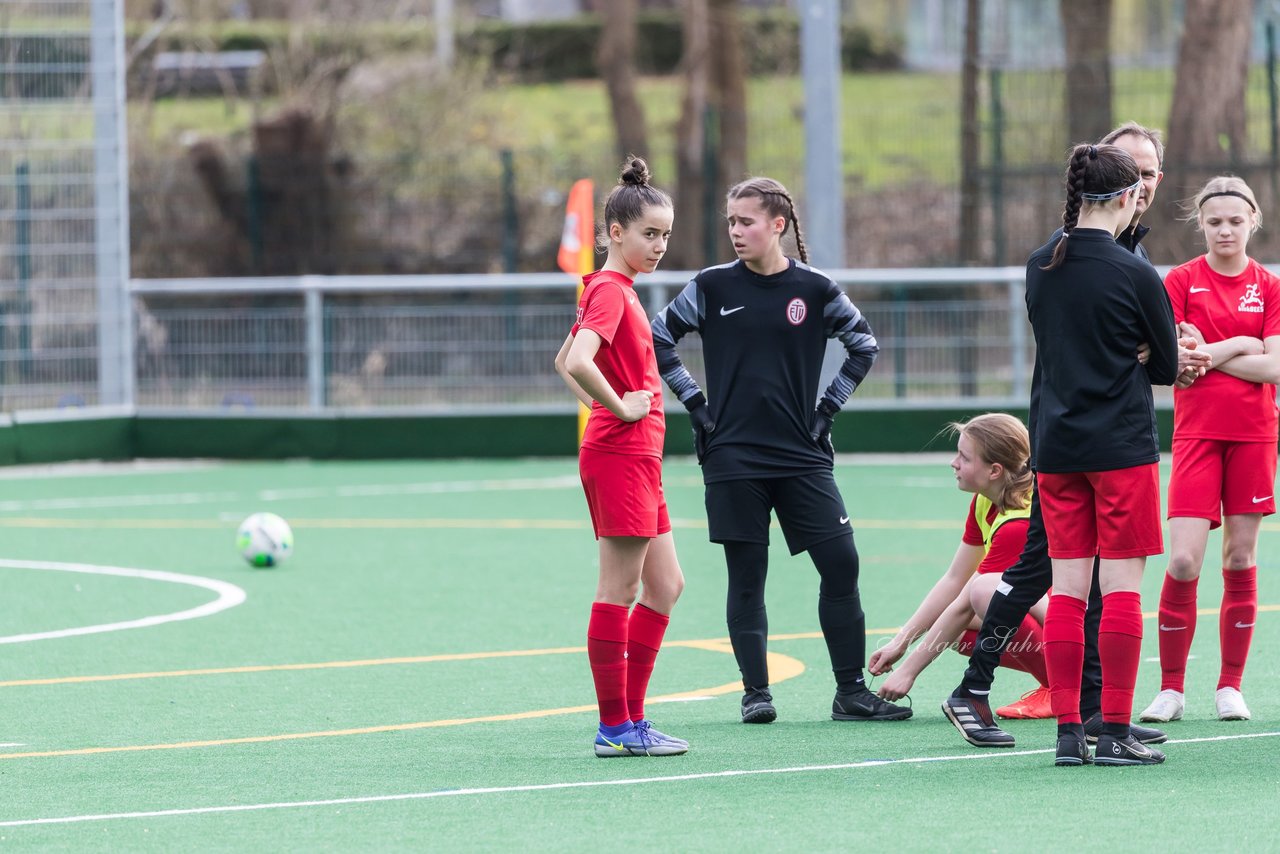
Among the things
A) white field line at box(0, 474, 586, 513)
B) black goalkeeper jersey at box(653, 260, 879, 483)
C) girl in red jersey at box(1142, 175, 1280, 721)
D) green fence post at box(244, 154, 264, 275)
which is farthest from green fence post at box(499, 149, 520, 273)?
girl in red jersey at box(1142, 175, 1280, 721)

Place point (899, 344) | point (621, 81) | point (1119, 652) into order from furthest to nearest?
point (621, 81) < point (899, 344) < point (1119, 652)

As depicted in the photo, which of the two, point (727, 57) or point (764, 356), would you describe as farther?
point (727, 57)

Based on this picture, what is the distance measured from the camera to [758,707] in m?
6.81

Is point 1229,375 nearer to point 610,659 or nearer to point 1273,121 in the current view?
point 610,659

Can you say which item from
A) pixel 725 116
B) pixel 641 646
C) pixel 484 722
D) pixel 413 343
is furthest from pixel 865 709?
pixel 725 116

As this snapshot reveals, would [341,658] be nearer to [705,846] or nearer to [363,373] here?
[705,846]

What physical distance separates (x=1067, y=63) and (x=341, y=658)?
611 inches

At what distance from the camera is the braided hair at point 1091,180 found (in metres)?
5.78

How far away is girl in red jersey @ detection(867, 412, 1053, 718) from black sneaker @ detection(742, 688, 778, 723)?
1.20ft

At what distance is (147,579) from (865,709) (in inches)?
204

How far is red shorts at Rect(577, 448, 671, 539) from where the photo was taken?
6.19m

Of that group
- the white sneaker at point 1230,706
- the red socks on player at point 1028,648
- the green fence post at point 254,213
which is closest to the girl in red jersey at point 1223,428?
the white sneaker at point 1230,706

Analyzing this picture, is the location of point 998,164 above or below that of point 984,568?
above

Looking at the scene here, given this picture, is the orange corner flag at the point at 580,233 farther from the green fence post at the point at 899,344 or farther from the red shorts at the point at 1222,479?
the red shorts at the point at 1222,479
